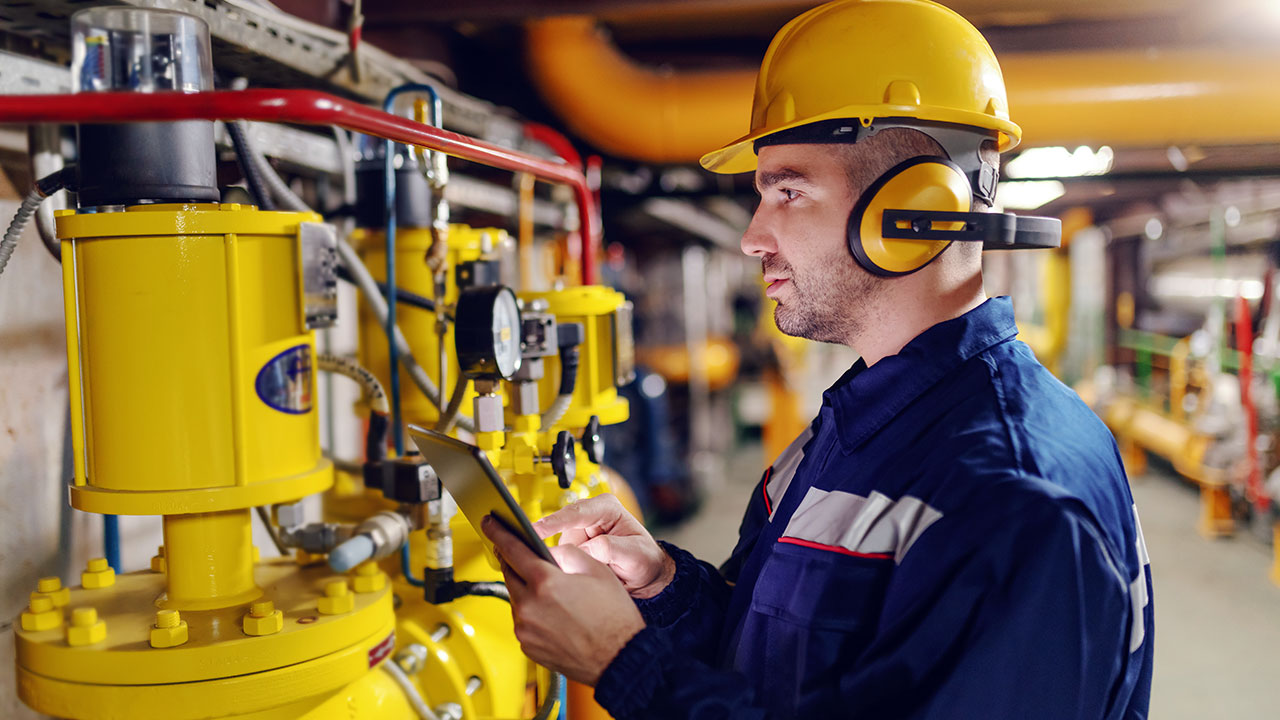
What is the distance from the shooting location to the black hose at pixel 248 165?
1.18 m

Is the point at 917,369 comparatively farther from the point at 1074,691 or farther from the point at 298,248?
the point at 298,248

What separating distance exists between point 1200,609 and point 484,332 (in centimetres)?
388

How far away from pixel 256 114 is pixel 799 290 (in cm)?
63

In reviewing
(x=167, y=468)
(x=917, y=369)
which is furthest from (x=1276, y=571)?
(x=167, y=468)

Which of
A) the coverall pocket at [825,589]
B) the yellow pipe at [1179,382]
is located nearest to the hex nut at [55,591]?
the coverall pocket at [825,589]

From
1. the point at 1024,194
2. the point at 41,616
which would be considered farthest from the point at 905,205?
the point at 1024,194

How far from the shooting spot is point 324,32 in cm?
150

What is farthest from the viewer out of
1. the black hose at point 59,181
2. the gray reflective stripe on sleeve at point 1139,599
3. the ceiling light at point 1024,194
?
the ceiling light at point 1024,194

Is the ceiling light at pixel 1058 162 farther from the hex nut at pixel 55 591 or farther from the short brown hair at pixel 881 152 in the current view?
the hex nut at pixel 55 591

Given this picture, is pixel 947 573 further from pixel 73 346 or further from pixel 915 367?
pixel 73 346

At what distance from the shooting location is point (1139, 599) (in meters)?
0.88

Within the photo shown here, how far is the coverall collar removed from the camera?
1.01 metres

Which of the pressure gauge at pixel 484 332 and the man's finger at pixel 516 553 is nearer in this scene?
the man's finger at pixel 516 553

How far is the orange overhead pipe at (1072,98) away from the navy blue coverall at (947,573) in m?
1.81
